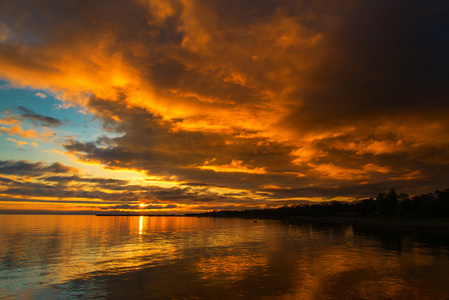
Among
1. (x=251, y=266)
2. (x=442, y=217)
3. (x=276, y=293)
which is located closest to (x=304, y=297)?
(x=276, y=293)

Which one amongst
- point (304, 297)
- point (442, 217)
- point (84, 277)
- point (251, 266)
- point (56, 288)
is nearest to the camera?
point (304, 297)

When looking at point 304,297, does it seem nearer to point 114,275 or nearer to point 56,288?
point 114,275

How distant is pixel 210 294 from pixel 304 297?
8.38 metres

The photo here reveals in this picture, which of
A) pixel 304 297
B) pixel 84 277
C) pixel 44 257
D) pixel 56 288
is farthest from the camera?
pixel 44 257

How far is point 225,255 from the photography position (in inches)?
1897

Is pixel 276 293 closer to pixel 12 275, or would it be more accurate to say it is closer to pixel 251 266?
pixel 251 266

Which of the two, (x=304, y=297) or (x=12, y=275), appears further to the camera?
(x=12, y=275)

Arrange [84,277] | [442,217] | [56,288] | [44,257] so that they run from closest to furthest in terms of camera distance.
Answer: [56,288] < [84,277] < [44,257] < [442,217]

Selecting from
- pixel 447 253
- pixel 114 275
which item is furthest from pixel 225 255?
pixel 447 253

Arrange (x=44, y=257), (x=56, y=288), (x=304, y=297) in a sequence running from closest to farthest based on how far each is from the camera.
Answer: (x=304, y=297)
(x=56, y=288)
(x=44, y=257)

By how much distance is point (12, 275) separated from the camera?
3334 centimetres

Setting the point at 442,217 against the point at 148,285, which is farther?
the point at 442,217

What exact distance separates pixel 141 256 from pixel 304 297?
105 feet

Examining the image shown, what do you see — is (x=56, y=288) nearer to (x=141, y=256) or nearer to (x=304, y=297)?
(x=141, y=256)
